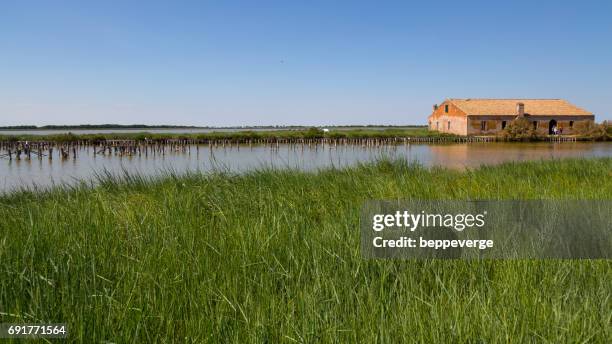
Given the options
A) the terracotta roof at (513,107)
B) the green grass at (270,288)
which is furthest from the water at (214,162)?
the terracotta roof at (513,107)

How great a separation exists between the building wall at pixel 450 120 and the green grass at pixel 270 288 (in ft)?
167

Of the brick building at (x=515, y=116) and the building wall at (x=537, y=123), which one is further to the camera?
the building wall at (x=537, y=123)

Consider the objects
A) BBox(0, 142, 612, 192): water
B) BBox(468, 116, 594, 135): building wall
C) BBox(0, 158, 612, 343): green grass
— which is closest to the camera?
BBox(0, 158, 612, 343): green grass

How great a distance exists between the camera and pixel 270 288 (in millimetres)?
3078

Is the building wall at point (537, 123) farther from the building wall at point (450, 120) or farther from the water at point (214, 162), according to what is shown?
the water at point (214, 162)

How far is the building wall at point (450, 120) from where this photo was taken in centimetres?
5134

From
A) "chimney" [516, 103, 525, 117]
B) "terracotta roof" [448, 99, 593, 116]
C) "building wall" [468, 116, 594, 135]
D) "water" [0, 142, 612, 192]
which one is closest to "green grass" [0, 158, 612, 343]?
"water" [0, 142, 612, 192]

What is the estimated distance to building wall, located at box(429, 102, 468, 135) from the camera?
51.3 metres

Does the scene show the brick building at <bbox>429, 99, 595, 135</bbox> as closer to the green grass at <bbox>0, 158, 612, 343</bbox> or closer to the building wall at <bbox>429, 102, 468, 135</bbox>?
the building wall at <bbox>429, 102, 468, 135</bbox>

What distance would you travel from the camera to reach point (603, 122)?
162ft

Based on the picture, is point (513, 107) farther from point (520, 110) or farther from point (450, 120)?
point (450, 120)

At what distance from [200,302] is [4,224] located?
3.19 m

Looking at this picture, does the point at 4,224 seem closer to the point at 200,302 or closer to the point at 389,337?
the point at 200,302

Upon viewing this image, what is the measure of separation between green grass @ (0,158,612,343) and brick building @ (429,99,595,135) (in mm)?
50624
